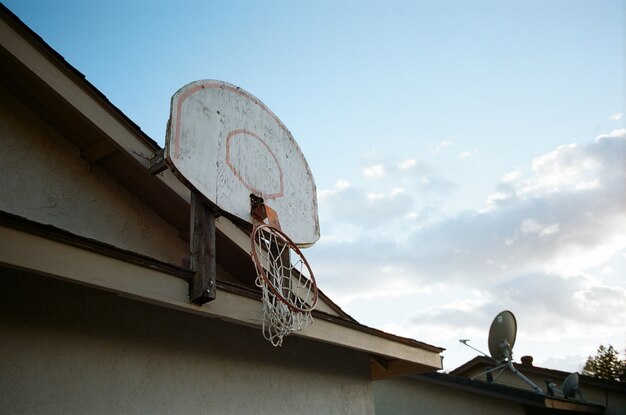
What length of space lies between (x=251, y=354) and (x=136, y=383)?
138 cm

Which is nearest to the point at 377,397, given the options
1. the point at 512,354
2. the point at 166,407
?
the point at 512,354

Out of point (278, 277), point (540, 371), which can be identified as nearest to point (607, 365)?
point (540, 371)

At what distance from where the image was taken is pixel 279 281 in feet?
16.8

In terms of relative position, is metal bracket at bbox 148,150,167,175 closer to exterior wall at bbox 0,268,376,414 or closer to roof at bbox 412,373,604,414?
exterior wall at bbox 0,268,376,414

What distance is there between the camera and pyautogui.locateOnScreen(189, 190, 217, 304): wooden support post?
4371 mm

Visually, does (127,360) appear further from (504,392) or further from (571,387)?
(571,387)

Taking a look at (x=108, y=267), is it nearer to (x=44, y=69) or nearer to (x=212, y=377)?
(x=212, y=377)

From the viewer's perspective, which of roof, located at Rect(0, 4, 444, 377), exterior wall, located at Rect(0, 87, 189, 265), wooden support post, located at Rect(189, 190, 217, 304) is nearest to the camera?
roof, located at Rect(0, 4, 444, 377)

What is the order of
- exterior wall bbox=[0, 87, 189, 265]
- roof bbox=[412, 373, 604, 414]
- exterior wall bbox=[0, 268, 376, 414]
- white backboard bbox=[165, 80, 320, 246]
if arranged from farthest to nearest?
roof bbox=[412, 373, 604, 414] < exterior wall bbox=[0, 87, 189, 265] < white backboard bbox=[165, 80, 320, 246] < exterior wall bbox=[0, 268, 376, 414]

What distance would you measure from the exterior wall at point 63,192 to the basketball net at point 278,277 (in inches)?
47.0

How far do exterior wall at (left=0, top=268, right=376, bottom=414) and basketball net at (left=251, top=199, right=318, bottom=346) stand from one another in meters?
0.62

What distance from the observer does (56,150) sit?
530 cm

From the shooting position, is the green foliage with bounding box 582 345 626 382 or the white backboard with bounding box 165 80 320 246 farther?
the green foliage with bounding box 582 345 626 382

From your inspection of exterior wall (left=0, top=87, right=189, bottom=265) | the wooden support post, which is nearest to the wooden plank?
the wooden support post
